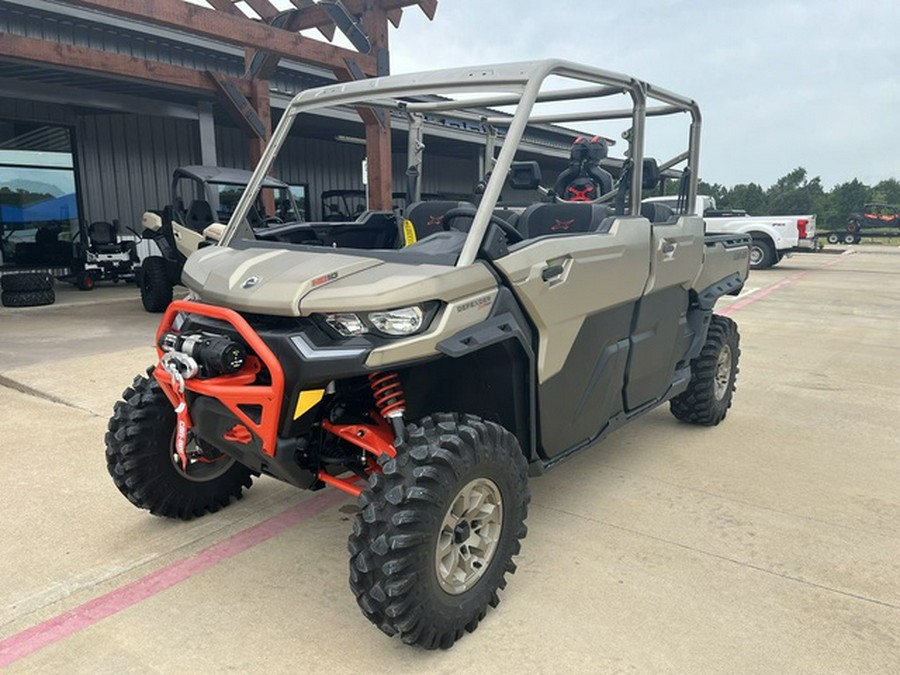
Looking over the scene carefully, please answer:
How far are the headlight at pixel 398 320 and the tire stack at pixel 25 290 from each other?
10030 mm

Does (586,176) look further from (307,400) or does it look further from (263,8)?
(263,8)

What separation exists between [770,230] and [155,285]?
13.9m

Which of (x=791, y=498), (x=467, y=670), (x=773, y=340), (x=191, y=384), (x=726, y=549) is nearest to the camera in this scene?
(x=467, y=670)

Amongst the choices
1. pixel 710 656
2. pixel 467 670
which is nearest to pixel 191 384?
pixel 467 670

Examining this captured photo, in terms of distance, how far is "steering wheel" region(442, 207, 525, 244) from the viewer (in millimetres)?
2756

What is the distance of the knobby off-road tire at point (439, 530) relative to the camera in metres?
2.18

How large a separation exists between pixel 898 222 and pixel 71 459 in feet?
128

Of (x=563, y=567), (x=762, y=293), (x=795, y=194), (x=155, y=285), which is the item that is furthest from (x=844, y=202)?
(x=563, y=567)

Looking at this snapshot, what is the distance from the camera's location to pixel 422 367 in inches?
105

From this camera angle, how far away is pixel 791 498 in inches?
141

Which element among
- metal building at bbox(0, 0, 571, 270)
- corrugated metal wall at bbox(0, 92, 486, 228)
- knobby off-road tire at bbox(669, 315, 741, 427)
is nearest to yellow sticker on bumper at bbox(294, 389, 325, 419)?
knobby off-road tire at bbox(669, 315, 741, 427)

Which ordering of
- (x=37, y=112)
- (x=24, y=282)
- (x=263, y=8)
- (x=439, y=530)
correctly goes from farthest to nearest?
(x=37, y=112)
(x=263, y=8)
(x=24, y=282)
(x=439, y=530)

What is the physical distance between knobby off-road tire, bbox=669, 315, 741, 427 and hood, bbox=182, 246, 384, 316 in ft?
9.14

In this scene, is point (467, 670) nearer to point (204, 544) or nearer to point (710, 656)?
point (710, 656)
